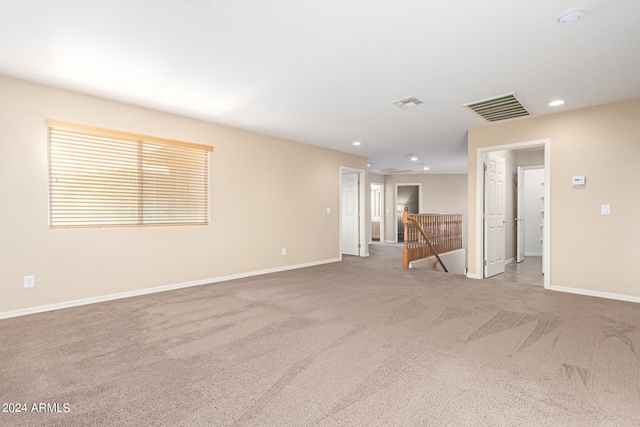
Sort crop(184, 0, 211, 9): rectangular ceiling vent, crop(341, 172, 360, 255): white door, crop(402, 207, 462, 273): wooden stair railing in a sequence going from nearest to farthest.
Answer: crop(184, 0, 211, 9): rectangular ceiling vent
crop(402, 207, 462, 273): wooden stair railing
crop(341, 172, 360, 255): white door

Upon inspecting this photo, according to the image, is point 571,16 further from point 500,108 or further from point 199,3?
point 199,3

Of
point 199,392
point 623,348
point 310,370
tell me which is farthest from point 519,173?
point 199,392


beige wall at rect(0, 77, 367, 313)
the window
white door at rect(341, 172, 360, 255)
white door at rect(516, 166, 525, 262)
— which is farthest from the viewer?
white door at rect(341, 172, 360, 255)

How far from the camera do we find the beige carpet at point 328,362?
159cm

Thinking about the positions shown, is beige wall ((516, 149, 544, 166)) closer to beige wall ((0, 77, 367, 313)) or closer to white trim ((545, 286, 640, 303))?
white trim ((545, 286, 640, 303))

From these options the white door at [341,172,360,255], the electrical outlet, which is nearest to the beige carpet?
the electrical outlet

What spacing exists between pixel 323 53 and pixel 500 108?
2640mm

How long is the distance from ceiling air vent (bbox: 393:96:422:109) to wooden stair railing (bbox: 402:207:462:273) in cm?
223

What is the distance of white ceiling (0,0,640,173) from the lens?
2051 mm

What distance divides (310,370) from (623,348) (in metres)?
2.45

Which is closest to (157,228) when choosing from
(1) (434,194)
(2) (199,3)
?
(2) (199,3)

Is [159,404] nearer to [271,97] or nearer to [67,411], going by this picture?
[67,411]

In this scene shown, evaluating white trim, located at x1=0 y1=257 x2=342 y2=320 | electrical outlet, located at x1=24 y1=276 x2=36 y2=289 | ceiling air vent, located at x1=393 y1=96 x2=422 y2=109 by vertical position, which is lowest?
white trim, located at x1=0 y1=257 x2=342 y2=320

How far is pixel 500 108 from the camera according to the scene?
12.7ft
